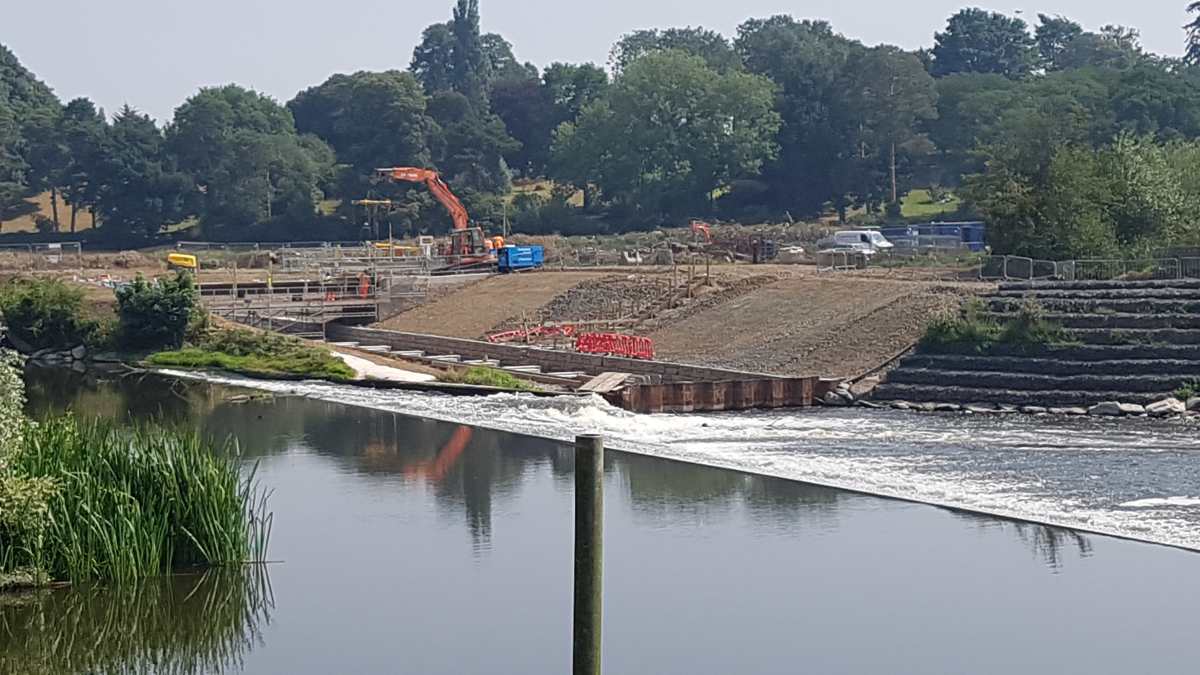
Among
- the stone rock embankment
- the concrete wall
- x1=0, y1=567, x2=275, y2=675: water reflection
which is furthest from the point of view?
the concrete wall

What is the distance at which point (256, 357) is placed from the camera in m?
53.7

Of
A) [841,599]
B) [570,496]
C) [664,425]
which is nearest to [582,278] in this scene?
[664,425]

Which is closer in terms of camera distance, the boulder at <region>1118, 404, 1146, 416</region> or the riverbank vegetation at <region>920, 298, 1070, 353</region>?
the boulder at <region>1118, 404, 1146, 416</region>

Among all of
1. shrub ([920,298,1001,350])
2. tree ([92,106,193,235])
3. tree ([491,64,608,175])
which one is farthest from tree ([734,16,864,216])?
shrub ([920,298,1001,350])

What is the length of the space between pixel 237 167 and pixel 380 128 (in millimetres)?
11466

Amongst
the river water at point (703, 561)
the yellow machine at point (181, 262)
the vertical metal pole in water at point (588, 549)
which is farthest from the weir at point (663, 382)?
the vertical metal pole in water at point (588, 549)

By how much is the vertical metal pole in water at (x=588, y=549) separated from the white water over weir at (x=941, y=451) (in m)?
14.4

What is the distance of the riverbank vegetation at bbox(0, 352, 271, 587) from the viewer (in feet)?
61.5

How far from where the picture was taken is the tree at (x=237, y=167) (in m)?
107

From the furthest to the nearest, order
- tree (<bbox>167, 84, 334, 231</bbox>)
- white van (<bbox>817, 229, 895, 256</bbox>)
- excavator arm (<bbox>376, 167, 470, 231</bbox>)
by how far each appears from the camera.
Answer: tree (<bbox>167, 84, 334, 231</bbox>)
excavator arm (<bbox>376, 167, 470, 231</bbox>)
white van (<bbox>817, 229, 895, 256</bbox>)

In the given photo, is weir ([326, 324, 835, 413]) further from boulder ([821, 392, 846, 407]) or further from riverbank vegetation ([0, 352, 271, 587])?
riverbank vegetation ([0, 352, 271, 587])

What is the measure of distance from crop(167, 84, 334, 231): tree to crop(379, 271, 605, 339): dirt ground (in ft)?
137

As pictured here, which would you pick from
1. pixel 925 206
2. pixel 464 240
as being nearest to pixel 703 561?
pixel 464 240

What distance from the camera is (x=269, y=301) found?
6369 centimetres
